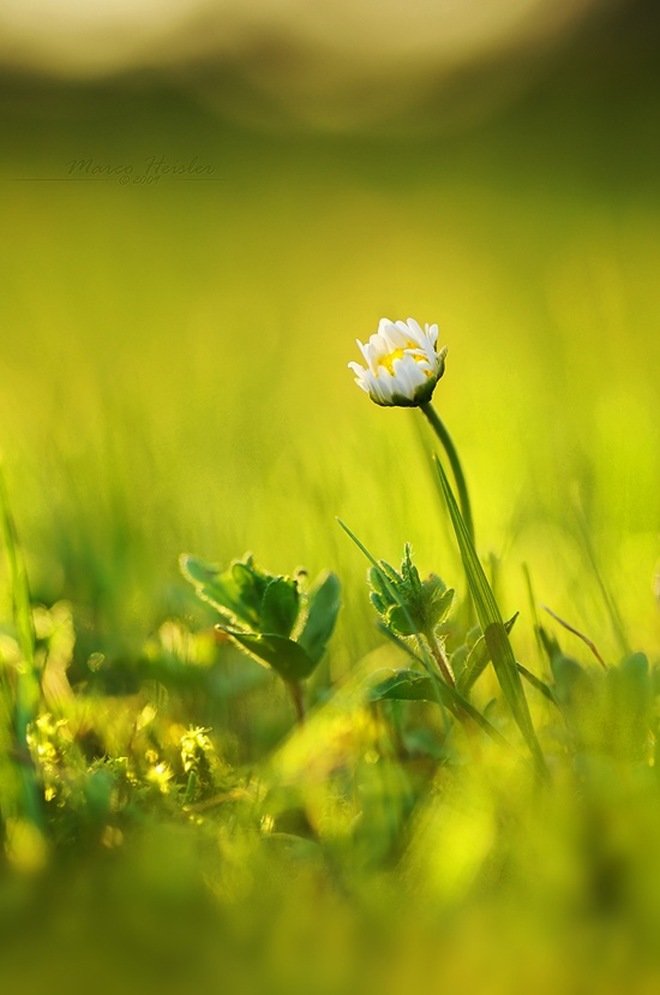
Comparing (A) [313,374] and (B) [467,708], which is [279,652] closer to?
(B) [467,708]

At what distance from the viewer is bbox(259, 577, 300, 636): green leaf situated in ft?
4.31

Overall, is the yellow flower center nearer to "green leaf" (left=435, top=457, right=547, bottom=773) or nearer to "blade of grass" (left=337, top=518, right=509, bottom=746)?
"green leaf" (left=435, top=457, right=547, bottom=773)

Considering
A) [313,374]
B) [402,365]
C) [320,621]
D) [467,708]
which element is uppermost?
[313,374]

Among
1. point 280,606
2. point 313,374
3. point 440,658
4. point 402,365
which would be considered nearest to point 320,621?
point 280,606

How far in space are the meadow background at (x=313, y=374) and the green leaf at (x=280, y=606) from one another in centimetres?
23

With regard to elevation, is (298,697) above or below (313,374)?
below

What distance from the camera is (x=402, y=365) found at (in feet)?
4.56

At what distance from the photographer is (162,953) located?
859mm

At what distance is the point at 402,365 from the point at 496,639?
37 cm

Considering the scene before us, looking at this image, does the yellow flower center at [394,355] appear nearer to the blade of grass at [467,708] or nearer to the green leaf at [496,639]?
the green leaf at [496,639]

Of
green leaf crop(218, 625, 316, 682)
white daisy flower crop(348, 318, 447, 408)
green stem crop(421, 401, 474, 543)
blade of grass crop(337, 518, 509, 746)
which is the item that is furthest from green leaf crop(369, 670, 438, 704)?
white daisy flower crop(348, 318, 447, 408)

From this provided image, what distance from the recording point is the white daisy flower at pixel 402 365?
1390 mm

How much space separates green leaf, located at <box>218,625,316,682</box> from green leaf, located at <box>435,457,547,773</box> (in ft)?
0.71

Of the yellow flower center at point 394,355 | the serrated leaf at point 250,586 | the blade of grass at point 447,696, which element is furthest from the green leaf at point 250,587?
the yellow flower center at point 394,355
